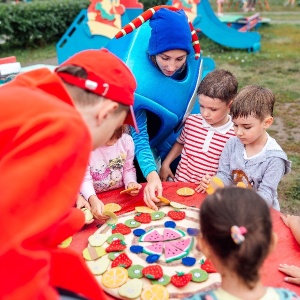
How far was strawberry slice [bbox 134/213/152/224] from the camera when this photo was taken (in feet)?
6.86

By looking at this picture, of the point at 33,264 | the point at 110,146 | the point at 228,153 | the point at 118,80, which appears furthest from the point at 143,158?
the point at 33,264

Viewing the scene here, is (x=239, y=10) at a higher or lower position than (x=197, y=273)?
lower

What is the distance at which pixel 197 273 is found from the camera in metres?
1.72

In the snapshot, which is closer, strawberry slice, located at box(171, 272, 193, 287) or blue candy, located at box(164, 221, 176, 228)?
strawberry slice, located at box(171, 272, 193, 287)

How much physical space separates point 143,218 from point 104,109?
962mm

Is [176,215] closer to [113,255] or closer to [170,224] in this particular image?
[170,224]

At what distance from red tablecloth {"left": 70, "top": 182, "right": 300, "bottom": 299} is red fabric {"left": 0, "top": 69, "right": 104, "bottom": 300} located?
0.86m

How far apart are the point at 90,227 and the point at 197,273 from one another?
594mm

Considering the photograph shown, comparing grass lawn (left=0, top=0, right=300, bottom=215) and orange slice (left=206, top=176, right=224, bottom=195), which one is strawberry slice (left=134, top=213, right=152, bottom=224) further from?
grass lawn (left=0, top=0, right=300, bottom=215)

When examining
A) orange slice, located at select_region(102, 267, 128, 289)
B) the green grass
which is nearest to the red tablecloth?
orange slice, located at select_region(102, 267, 128, 289)

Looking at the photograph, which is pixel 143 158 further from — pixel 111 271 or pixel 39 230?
pixel 39 230

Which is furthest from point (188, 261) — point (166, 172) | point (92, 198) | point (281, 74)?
point (281, 74)

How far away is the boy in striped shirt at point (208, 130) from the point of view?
2510mm

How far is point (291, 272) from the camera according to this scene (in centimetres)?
170
